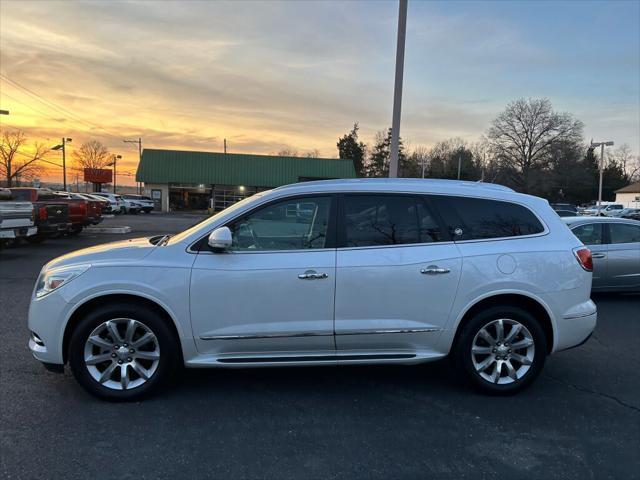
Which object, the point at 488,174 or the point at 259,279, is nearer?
the point at 259,279

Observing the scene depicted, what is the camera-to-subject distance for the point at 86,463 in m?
2.95

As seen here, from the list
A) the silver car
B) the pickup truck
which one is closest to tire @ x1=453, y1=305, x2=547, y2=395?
the silver car

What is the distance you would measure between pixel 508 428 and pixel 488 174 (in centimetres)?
8413

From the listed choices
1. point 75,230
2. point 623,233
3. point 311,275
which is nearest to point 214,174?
point 75,230

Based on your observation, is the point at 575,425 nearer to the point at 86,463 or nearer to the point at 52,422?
the point at 86,463

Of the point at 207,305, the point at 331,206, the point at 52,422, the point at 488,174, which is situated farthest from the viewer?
the point at 488,174

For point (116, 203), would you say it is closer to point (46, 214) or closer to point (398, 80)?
point (46, 214)

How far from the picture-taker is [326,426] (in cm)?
348

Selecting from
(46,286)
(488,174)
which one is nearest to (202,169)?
(46,286)

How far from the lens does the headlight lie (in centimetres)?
375

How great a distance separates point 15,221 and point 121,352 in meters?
11.0

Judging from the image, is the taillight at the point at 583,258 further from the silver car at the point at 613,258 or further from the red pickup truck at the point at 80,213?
the red pickup truck at the point at 80,213

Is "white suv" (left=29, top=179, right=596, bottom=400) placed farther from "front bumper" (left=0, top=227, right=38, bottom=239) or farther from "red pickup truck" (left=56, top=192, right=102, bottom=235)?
"red pickup truck" (left=56, top=192, right=102, bottom=235)

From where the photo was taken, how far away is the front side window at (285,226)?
3.88 meters
